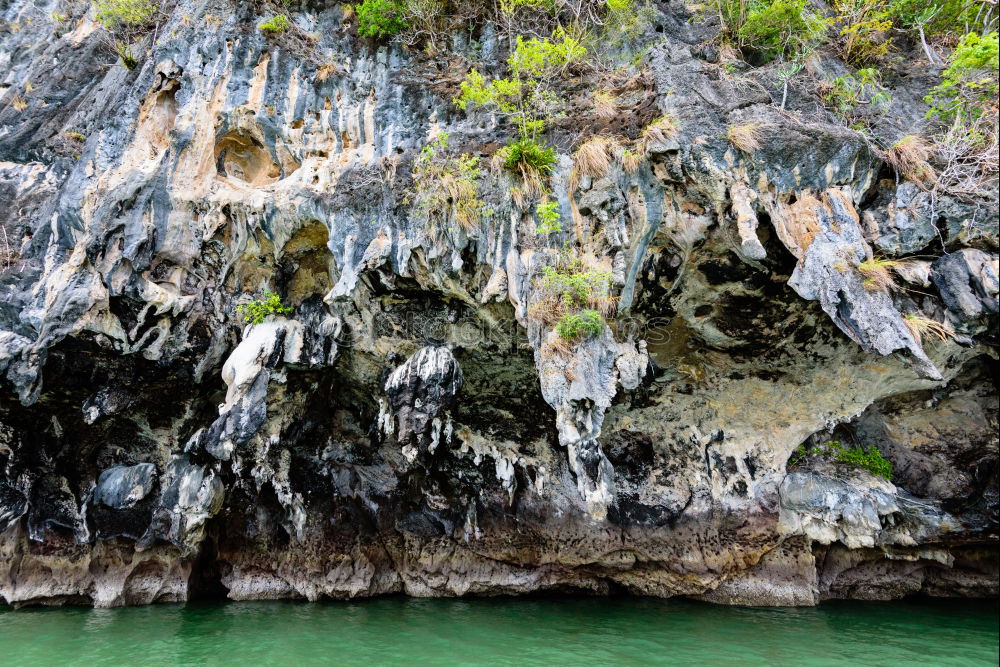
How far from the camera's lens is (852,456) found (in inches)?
396

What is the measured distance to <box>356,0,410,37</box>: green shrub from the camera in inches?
406

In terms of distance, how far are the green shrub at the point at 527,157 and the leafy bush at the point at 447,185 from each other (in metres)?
0.58

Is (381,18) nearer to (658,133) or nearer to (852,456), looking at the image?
(658,133)

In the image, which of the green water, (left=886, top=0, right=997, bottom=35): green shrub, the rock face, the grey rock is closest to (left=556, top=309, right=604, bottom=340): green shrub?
the rock face

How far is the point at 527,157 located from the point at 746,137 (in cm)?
320

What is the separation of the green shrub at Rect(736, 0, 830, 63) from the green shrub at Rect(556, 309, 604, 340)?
567 cm

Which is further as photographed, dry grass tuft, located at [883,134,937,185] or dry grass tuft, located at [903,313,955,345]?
dry grass tuft, located at [883,134,937,185]

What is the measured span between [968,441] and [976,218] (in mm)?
5491

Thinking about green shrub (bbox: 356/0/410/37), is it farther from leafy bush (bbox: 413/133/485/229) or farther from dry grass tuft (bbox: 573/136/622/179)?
dry grass tuft (bbox: 573/136/622/179)

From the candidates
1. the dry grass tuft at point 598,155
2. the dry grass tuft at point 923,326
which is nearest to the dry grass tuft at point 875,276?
the dry grass tuft at point 923,326

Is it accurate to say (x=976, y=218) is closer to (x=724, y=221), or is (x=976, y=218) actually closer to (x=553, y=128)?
(x=724, y=221)

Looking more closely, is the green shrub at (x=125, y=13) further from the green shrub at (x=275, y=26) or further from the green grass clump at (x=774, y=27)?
the green grass clump at (x=774, y=27)

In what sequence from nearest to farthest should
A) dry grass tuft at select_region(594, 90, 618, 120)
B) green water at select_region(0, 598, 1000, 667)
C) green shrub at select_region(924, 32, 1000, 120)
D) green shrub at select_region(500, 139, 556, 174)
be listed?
green shrub at select_region(924, 32, 1000, 120)
green water at select_region(0, 598, 1000, 667)
green shrub at select_region(500, 139, 556, 174)
dry grass tuft at select_region(594, 90, 618, 120)

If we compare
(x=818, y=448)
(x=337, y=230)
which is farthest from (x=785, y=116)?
(x=337, y=230)
